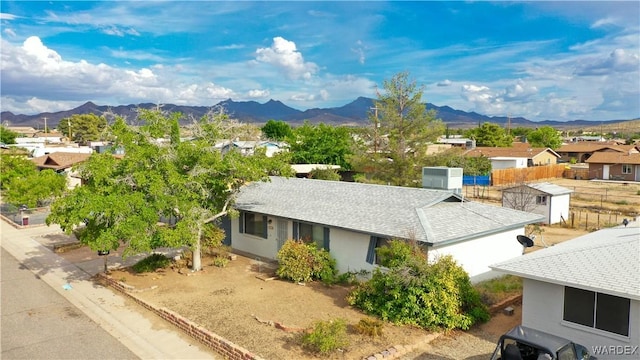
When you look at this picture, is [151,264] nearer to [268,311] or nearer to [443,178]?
[268,311]

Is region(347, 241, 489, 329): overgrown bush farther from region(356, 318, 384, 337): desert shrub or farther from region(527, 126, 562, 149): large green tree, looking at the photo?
region(527, 126, 562, 149): large green tree

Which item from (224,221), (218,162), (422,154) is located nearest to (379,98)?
(422,154)

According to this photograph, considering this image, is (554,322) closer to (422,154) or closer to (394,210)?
(394,210)

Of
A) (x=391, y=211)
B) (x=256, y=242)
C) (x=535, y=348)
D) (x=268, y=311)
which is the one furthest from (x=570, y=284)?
(x=256, y=242)

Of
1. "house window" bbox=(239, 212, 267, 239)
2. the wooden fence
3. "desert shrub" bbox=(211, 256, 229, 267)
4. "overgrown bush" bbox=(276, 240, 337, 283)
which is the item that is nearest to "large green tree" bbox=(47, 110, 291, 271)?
"desert shrub" bbox=(211, 256, 229, 267)

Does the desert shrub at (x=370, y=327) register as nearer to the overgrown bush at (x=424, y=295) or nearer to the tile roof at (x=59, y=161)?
the overgrown bush at (x=424, y=295)

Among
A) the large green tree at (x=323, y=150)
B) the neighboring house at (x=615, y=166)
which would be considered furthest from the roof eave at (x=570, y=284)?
the neighboring house at (x=615, y=166)
